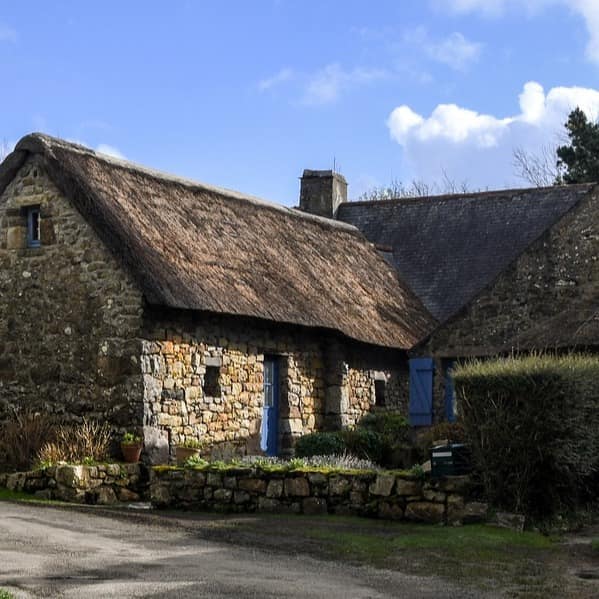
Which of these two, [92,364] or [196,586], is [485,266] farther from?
[196,586]

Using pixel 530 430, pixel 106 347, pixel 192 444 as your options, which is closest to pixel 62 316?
pixel 106 347

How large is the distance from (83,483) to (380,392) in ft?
29.5

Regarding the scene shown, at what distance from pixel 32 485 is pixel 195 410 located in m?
3.29

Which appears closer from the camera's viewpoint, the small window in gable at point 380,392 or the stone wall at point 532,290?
the stone wall at point 532,290

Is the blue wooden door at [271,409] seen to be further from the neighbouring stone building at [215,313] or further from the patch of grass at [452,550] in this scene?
the patch of grass at [452,550]

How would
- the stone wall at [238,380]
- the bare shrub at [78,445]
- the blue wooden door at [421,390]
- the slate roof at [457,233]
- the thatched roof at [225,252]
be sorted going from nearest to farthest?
the bare shrub at [78,445] < the stone wall at [238,380] < the thatched roof at [225,252] < the blue wooden door at [421,390] < the slate roof at [457,233]

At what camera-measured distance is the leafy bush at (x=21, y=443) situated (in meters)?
17.6

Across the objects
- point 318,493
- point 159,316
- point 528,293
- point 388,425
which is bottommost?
point 318,493

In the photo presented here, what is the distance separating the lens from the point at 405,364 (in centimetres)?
2436

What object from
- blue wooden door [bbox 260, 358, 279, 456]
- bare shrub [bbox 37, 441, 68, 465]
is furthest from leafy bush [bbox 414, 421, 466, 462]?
bare shrub [bbox 37, 441, 68, 465]

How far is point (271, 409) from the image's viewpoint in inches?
826

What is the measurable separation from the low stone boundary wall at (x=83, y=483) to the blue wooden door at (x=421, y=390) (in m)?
6.11

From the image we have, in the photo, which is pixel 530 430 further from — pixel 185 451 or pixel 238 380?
pixel 238 380

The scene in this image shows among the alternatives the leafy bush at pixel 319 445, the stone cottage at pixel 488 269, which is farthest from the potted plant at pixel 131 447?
the stone cottage at pixel 488 269
